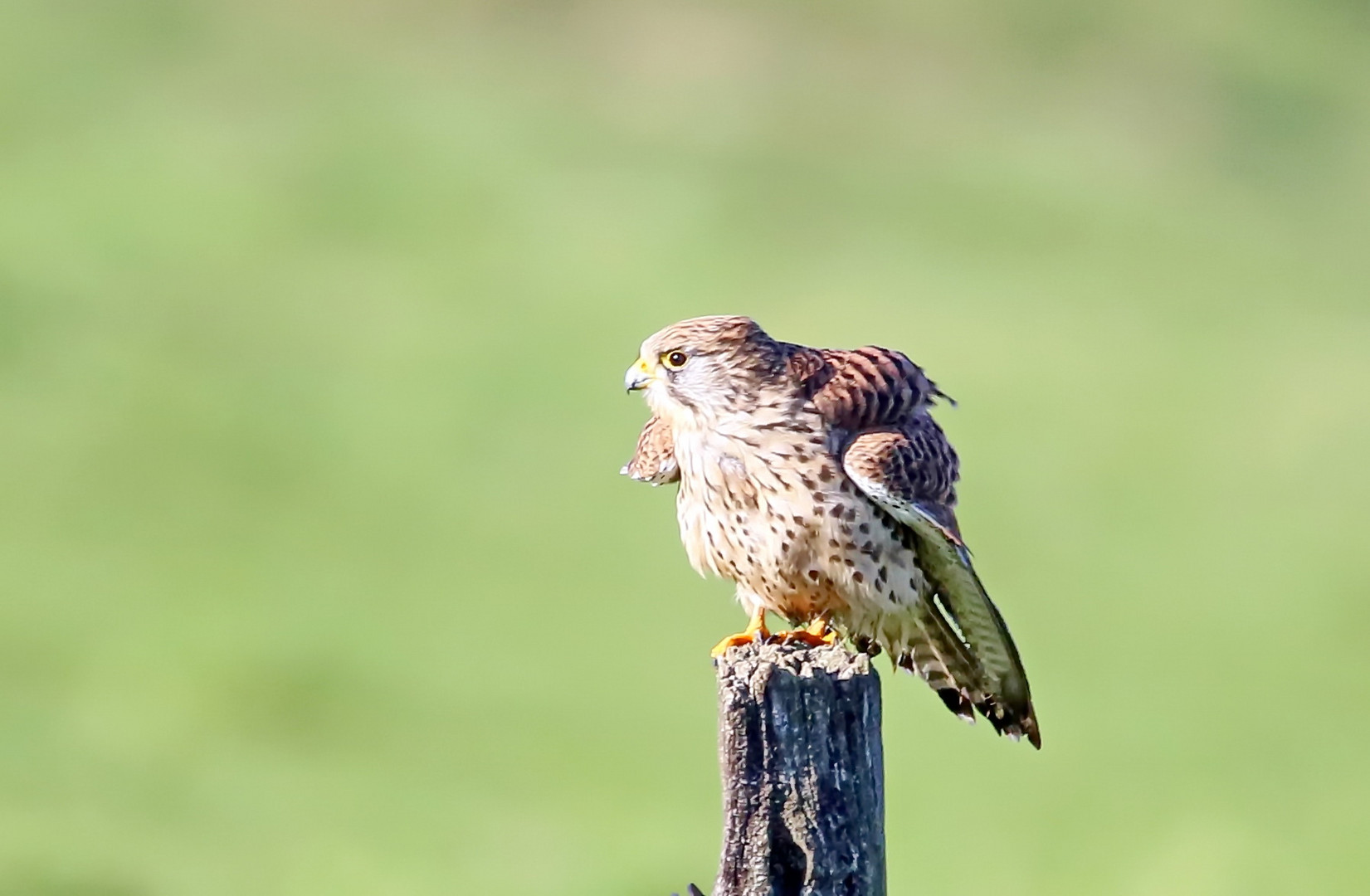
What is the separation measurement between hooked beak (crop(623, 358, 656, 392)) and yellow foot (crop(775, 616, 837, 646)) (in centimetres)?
74

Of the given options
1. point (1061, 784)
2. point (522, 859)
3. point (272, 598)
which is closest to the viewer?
point (522, 859)

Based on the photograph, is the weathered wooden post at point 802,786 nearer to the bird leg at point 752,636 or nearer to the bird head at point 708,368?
the bird leg at point 752,636

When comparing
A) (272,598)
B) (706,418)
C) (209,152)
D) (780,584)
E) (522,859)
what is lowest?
(780,584)

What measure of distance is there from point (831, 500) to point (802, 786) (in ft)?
3.70

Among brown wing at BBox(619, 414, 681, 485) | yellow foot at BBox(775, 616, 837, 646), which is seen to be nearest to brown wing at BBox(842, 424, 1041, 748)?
yellow foot at BBox(775, 616, 837, 646)

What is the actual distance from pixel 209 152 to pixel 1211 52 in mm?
11087

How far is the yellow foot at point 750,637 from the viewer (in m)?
4.40

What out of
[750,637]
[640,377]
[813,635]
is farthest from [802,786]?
[640,377]

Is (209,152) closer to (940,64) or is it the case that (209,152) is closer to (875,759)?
(940,64)

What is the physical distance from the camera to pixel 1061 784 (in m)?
11.4

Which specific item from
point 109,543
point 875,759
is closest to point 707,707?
point 109,543

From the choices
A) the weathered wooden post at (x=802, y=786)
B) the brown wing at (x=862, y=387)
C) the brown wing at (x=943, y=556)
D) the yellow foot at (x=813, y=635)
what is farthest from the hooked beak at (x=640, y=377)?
the weathered wooden post at (x=802, y=786)

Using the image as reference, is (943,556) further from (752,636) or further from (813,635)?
(752,636)

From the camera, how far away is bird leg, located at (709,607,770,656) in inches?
173
